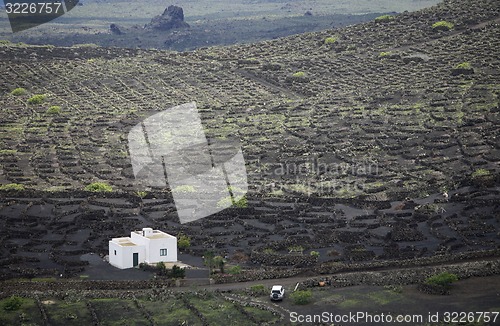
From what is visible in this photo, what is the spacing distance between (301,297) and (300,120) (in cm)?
5454

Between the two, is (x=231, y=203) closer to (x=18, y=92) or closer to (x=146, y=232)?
(x=146, y=232)

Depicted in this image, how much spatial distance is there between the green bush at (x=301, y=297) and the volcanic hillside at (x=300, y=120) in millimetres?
13078

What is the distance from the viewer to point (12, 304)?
2176 inches

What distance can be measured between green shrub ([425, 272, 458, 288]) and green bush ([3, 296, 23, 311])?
2281cm

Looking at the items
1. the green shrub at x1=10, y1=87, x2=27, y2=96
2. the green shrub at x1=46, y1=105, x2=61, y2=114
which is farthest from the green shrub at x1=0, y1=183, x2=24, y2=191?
the green shrub at x1=10, y1=87, x2=27, y2=96

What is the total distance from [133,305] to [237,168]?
120ft

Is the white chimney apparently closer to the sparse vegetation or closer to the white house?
the white house

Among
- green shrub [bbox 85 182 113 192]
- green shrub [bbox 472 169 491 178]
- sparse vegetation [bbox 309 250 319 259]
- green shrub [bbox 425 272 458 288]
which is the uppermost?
green shrub [bbox 425 272 458 288]

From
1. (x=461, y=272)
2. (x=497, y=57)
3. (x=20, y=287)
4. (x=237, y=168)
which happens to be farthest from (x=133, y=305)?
(x=497, y=57)

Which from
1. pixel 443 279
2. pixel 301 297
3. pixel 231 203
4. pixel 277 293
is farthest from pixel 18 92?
pixel 443 279

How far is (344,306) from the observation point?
5444 centimetres

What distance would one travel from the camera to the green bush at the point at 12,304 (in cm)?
→ 5516

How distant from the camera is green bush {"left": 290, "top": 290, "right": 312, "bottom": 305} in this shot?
55.0 m

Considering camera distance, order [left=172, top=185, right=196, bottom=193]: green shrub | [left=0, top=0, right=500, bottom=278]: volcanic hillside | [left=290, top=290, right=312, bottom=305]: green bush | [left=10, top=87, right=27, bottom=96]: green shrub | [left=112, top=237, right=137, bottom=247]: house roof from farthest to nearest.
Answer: [left=10, top=87, right=27, bottom=96]: green shrub, [left=172, top=185, right=196, bottom=193]: green shrub, [left=0, top=0, right=500, bottom=278]: volcanic hillside, [left=112, top=237, right=137, bottom=247]: house roof, [left=290, top=290, right=312, bottom=305]: green bush
